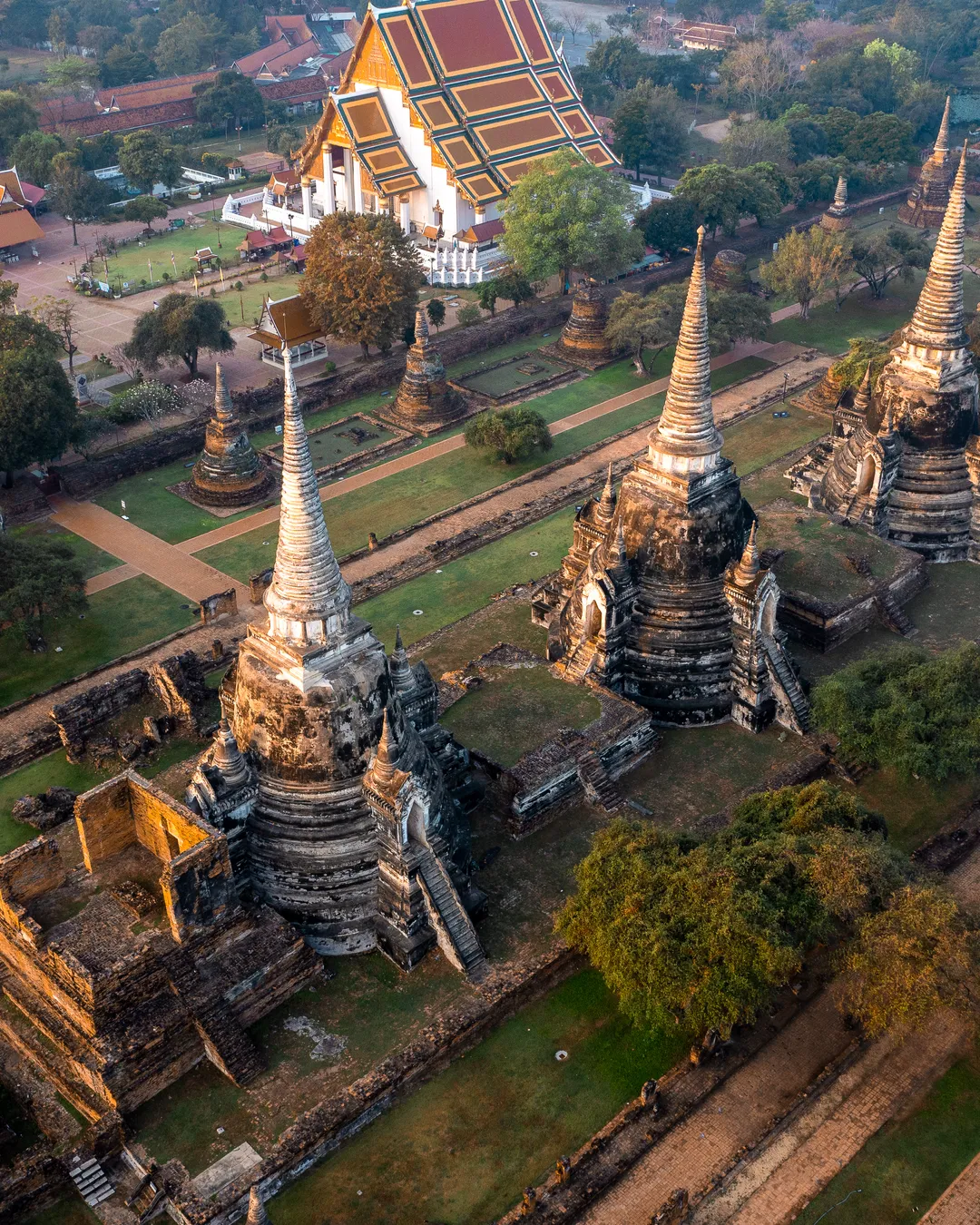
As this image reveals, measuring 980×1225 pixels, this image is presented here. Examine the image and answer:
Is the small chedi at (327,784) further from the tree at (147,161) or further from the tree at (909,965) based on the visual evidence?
the tree at (147,161)

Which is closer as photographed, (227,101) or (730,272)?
(730,272)

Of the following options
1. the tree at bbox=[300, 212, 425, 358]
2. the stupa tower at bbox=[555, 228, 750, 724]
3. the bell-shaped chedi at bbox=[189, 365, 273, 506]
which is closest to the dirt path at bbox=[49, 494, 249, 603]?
the bell-shaped chedi at bbox=[189, 365, 273, 506]

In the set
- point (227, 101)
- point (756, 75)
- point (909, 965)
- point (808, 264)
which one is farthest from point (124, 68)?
point (909, 965)

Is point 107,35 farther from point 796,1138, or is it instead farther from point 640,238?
point 796,1138

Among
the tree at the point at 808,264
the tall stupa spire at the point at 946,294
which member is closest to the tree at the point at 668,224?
the tree at the point at 808,264

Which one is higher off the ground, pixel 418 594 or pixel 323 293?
pixel 323 293

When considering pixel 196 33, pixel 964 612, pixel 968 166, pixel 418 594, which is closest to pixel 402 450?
pixel 418 594

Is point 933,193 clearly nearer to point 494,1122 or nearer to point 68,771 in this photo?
point 68,771
